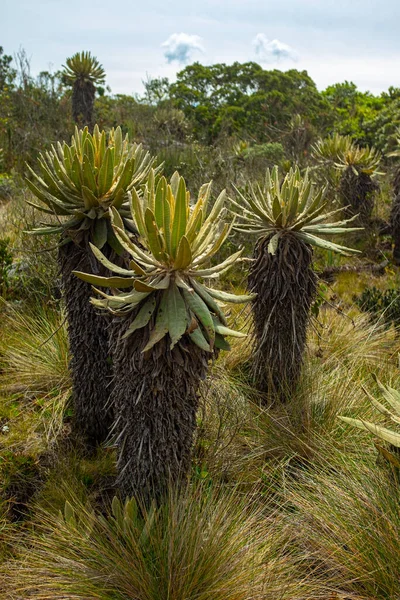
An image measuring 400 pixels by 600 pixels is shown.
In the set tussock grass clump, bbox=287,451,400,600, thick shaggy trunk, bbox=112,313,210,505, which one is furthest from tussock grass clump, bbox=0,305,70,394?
tussock grass clump, bbox=287,451,400,600

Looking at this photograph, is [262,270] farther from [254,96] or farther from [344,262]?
[254,96]

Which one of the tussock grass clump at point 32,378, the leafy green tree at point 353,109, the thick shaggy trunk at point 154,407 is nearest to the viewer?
the thick shaggy trunk at point 154,407

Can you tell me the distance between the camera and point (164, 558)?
2.29 m

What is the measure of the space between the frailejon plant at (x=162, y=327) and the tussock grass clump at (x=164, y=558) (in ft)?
0.76

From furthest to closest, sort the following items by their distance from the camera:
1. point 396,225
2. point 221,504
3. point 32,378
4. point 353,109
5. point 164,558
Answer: point 353,109 < point 396,225 < point 32,378 < point 221,504 < point 164,558

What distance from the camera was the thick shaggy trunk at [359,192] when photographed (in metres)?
7.92

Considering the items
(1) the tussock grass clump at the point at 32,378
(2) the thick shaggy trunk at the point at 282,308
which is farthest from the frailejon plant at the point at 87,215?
(2) the thick shaggy trunk at the point at 282,308

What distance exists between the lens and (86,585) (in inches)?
88.2

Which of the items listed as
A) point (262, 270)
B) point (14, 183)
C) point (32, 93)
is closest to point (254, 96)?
point (32, 93)

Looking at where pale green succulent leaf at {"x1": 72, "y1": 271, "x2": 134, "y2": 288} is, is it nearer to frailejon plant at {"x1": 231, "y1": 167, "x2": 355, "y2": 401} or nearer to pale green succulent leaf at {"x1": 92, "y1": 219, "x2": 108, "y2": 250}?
pale green succulent leaf at {"x1": 92, "y1": 219, "x2": 108, "y2": 250}

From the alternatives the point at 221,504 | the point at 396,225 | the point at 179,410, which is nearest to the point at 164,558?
the point at 221,504

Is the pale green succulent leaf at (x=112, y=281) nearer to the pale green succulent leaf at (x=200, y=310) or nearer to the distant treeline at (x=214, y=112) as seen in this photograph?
the pale green succulent leaf at (x=200, y=310)

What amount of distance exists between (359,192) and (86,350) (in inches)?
235

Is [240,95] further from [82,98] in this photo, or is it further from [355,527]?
[355,527]
